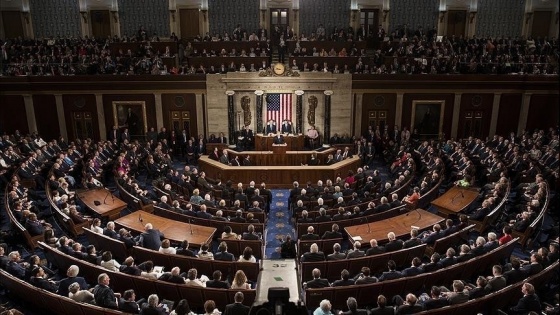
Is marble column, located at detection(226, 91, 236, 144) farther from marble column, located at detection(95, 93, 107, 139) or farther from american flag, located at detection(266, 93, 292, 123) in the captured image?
marble column, located at detection(95, 93, 107, 139)

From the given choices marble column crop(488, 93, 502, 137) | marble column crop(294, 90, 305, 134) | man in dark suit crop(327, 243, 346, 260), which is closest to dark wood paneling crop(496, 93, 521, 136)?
marble column crop(488, 93, 502, 137)

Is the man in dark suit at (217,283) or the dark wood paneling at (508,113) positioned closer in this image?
the man in dark suit at (217,283)

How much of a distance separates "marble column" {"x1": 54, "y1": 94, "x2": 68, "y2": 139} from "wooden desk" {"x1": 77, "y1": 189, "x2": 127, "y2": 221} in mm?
9313

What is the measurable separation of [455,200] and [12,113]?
18.8 meters

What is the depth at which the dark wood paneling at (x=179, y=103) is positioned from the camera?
21406 millimetres

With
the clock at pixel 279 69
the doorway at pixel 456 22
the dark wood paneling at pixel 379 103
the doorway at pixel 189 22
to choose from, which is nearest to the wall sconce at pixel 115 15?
the doorway at pixel 189 22

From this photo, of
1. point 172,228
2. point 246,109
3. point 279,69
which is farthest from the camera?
point 246,109

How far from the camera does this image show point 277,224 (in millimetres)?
13359

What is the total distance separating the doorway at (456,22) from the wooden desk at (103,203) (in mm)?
20161

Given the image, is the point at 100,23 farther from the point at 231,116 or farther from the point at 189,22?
the point at 231,116

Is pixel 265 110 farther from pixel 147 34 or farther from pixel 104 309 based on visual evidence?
pixel 104 309

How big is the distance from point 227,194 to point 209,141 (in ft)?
22.7

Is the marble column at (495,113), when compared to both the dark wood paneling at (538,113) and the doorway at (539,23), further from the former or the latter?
the doorway at (539,23)

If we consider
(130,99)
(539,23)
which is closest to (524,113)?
(539,23)
